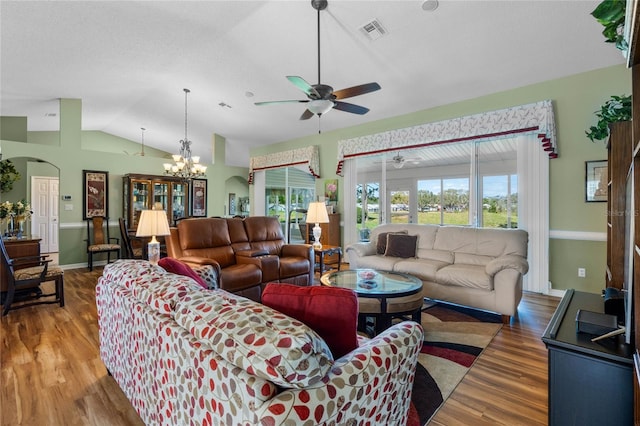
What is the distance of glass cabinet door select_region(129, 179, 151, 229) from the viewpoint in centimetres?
648

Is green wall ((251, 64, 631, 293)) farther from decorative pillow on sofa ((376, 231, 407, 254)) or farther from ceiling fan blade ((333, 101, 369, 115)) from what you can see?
ceiling fan blade ((333, 101, 369, 115))

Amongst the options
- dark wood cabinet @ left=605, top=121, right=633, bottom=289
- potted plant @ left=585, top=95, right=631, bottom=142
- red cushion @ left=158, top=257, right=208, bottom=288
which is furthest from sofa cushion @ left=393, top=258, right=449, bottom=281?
red cushion @ left=158, top=257, right=208, bottom=288

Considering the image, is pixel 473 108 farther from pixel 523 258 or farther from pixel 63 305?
pixel 63 305

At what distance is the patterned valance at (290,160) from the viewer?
262 inches

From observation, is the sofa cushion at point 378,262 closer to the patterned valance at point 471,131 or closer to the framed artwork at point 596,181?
the patterned valance at point 471,131

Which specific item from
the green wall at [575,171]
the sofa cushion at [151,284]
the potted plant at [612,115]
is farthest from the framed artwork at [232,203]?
the potted plant at [612,115]

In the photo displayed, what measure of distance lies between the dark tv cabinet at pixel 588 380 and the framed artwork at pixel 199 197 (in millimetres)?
7412

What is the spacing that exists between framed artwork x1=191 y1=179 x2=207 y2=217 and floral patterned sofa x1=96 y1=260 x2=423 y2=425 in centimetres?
624

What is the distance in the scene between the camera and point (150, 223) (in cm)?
308

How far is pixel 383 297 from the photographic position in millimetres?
2465

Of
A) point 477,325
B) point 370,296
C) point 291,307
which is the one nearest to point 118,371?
point 291,307

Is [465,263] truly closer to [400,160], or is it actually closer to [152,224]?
[400,160]

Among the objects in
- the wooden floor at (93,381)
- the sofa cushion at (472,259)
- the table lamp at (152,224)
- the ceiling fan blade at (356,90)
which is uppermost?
the ceiling fan blade at (356,90)

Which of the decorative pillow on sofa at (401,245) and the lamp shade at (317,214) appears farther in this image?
the lamp shade at (317,214)
